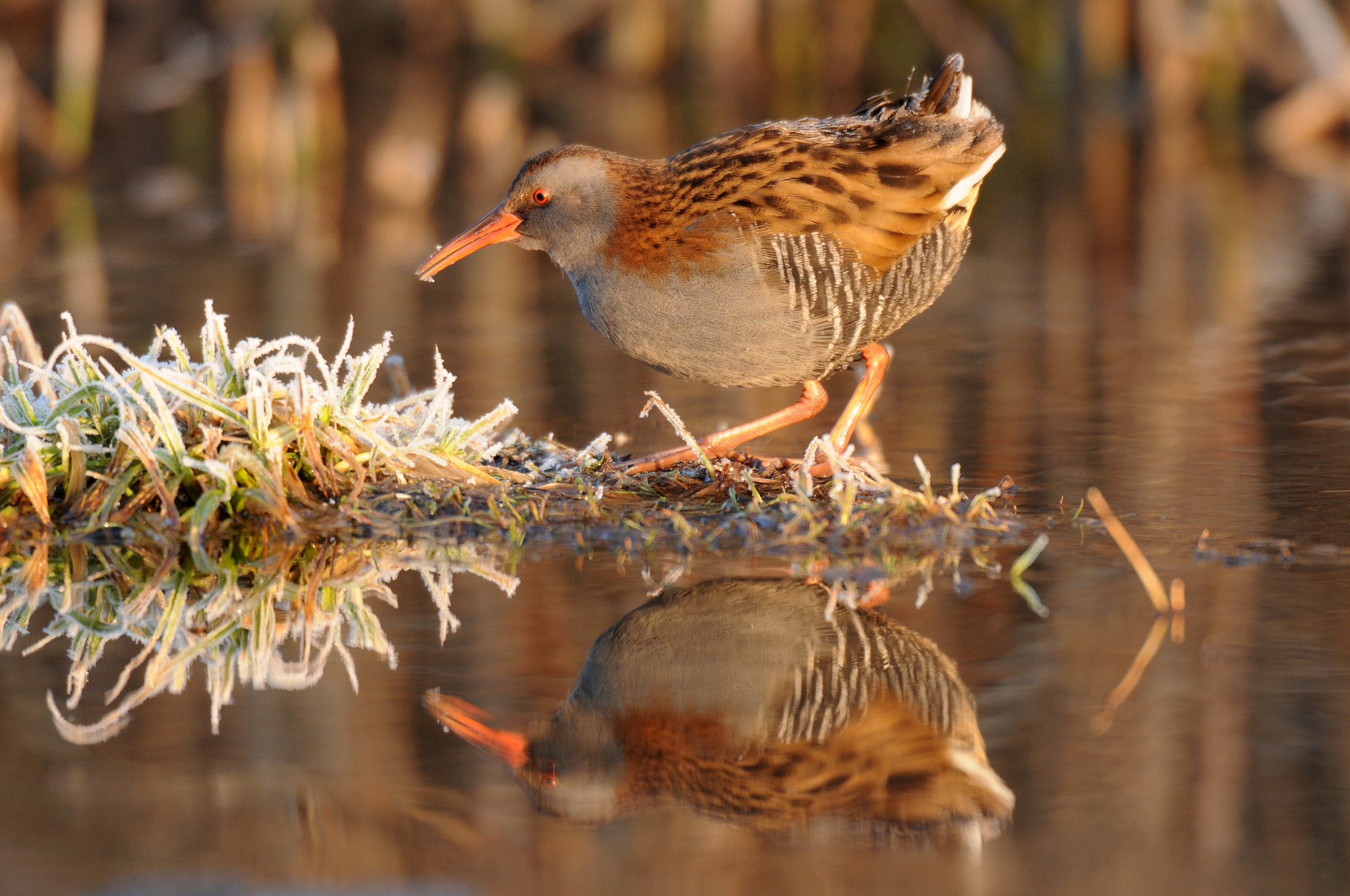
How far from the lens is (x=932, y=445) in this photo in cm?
593

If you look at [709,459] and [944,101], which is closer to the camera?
[709,459]

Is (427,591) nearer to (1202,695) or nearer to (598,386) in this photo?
(1202,695)

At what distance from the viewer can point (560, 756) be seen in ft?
10.7

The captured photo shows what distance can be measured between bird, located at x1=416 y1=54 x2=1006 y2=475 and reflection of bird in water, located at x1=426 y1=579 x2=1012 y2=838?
1213mm

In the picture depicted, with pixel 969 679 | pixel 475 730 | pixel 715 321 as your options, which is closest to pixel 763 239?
pixel 715 321

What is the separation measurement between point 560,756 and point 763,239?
7.08 ft

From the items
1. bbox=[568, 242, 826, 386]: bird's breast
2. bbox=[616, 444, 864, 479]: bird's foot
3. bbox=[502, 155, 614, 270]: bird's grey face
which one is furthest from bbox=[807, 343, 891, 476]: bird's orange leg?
bbox=[502, 155, 614, 270]: bird's grey face

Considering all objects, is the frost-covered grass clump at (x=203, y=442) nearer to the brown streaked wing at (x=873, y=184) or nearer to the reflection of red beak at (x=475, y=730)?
the brown streaked wing at (x=873, y=184)

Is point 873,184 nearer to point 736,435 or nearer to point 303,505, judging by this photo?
point 736,435

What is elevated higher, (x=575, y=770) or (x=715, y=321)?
(x=715, y=321)

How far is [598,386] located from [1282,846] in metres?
4.67

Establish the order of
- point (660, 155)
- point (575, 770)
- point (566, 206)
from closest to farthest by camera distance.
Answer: point (575, 770)
point (566, 206)
point (660, 155)

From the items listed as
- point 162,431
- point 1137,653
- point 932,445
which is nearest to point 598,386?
point 932,445

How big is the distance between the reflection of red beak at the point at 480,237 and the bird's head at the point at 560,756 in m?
2.34
